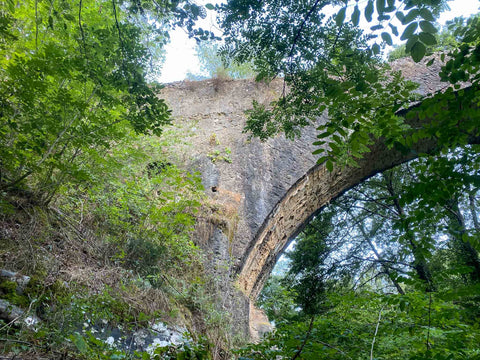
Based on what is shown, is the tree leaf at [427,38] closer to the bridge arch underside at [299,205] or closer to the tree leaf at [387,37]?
the tree leaf at [387,37]

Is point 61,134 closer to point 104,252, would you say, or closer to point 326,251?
point 104,252

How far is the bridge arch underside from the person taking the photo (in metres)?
7.02

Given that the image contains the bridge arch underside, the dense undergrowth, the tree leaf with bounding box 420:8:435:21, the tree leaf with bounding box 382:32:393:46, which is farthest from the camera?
the bridge arch underside

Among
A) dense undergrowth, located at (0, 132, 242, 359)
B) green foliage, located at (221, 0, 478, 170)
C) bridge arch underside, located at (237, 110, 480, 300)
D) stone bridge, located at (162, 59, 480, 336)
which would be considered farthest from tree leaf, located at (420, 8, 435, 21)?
bridge arch underside, located at (237, 110, 480, 300)

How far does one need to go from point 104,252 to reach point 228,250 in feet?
8.26

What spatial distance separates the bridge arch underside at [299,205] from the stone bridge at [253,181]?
2 centimetres

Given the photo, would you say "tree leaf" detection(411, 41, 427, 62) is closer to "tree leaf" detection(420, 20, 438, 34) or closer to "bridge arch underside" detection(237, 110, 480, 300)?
"tree leaf" detection(420, 20, 438, 34)

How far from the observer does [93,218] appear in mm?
4598

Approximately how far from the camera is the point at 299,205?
26.3ft

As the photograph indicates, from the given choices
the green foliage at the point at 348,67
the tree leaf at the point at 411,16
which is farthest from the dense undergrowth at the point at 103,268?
the tree leaf at the point at 411,16

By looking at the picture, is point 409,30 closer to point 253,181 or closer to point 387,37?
point 387,37

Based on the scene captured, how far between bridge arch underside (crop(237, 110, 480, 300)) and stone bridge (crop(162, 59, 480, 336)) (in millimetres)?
19

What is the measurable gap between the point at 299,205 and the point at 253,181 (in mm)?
1256

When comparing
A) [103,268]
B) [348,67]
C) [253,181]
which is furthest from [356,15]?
[253,181]
